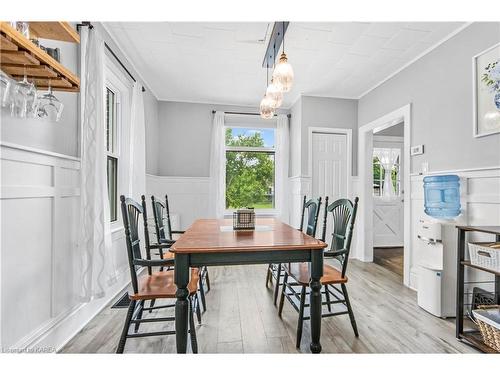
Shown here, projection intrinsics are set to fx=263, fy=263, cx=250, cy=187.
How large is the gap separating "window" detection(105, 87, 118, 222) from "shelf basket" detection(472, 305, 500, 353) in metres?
3.41

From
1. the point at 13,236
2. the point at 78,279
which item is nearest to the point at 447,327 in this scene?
the point at 78,279

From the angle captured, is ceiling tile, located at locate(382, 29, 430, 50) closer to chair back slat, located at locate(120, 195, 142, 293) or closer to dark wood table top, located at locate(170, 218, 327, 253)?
dark wood table top, located at locate(170, 218, 327, 253)

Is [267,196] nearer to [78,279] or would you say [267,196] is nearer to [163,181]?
[163,181]

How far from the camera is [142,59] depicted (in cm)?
320

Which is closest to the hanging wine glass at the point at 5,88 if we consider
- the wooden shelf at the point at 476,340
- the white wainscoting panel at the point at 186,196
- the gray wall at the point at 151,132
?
the gray wall at the point at 151,132

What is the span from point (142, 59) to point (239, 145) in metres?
2.26

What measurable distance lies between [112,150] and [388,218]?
5139 mm

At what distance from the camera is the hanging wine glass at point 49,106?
1460 millimetres

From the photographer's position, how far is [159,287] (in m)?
1.72

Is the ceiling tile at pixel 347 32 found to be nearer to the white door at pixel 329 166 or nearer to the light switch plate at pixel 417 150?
the light switch plate at pixel 417 150

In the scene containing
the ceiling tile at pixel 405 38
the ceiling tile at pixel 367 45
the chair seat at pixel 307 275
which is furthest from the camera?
the ceiling tile at pixel 367 45

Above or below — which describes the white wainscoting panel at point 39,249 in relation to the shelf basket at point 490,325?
above

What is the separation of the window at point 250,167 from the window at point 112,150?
2194mm
